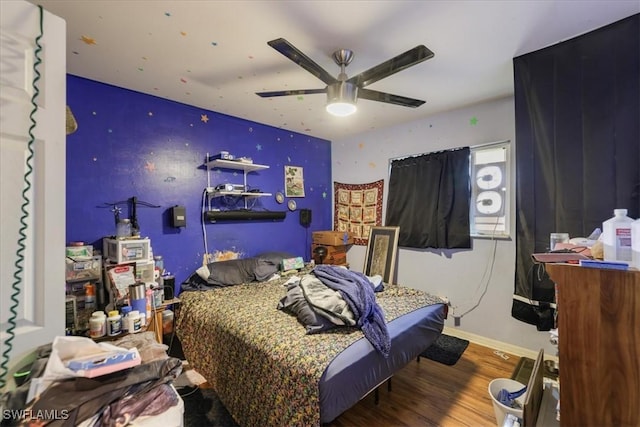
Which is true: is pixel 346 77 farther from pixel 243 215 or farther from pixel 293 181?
pixel 293 181

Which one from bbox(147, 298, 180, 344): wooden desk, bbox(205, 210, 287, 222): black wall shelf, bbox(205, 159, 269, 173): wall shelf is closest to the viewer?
bbox(147, 298, 180, 344): wooden desk

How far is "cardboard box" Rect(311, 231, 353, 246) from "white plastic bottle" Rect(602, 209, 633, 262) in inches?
121

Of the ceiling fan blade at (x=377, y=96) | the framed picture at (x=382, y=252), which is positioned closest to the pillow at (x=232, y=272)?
the framed picture at (x=382, y=252)

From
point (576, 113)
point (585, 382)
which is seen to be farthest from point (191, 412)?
point (576, 113)

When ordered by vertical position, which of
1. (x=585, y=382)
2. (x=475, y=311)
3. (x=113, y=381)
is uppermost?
(x=113, y=381)

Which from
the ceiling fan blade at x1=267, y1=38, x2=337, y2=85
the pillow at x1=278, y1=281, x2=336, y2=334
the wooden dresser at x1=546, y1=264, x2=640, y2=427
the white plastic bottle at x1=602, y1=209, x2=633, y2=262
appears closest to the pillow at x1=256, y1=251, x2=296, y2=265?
the pillow at x1=278, y1=281, x2=336, y2=334

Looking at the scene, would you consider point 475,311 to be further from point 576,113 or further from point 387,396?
point 576,113

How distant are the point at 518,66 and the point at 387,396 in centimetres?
272

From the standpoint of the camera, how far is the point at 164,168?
114 inches

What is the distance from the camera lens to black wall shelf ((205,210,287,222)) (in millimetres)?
3211

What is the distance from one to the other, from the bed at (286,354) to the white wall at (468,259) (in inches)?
35.3

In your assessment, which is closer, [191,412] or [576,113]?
[576,113]

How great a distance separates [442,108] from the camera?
323 cm

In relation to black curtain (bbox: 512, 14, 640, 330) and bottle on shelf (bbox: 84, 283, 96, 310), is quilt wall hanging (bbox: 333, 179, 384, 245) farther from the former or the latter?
bottle on shelf (bbox: 84, 283, 96, 310)
